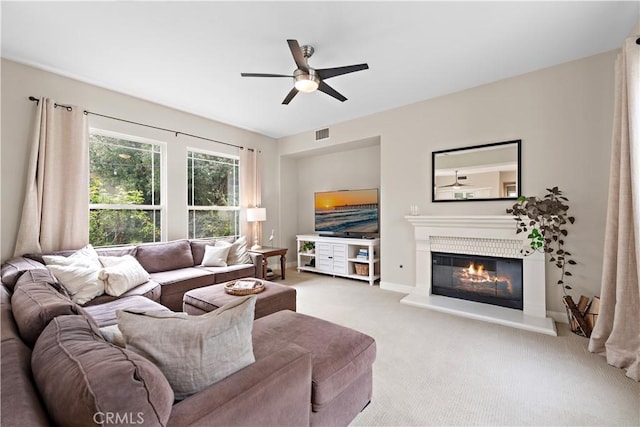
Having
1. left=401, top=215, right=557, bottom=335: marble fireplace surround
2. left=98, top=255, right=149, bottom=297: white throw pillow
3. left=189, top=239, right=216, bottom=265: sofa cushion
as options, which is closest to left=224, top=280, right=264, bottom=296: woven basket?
left=98, top=255, right=149, bottom=297: white throw pillow

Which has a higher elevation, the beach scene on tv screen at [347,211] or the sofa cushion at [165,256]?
the beach scene on tv screen at [347,211]

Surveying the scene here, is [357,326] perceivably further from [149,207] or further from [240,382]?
[149,207]

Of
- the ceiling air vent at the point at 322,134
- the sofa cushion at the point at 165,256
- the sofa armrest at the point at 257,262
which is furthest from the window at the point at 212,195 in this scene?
the ceiling air vent at the point at 322,134

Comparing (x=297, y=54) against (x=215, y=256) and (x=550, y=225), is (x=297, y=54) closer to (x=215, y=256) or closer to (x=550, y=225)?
(x=215, y=256)

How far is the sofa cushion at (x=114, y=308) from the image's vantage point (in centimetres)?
203

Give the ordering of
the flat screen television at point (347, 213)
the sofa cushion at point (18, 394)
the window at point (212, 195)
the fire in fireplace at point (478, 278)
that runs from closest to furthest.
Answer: the sofa cushion at point (18, 394) < the fire in fireplace at point (478, 278) < the window at point (212, 195) < the flat screen television at point (347, 213)

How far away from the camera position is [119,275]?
263 cm

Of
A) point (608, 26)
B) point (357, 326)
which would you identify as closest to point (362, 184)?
point (357, 326)

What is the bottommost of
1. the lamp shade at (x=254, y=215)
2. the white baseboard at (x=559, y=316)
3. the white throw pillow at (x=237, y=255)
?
the white baseboard at (x=559, y=316)

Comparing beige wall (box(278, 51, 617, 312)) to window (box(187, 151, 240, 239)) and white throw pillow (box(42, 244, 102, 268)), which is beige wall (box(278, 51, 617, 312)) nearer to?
window (box(187, 151, 240, 239))

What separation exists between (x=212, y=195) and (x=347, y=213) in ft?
7.98

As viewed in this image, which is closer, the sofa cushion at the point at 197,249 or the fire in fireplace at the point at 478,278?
the fire in fireplace at the point at 478,278

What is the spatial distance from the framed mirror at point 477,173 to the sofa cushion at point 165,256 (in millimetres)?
3509

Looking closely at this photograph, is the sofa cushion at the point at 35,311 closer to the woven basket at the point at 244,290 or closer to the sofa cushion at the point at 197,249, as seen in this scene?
the woven basket at the point at 244,290
